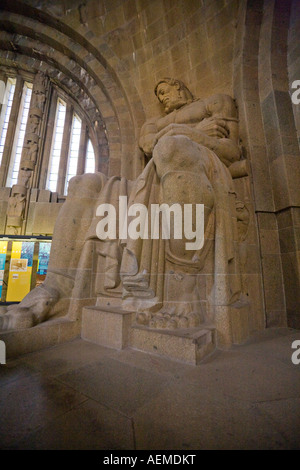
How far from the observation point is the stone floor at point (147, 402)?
63cm

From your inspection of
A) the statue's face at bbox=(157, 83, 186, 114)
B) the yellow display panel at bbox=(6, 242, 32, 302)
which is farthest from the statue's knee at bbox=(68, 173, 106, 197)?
the yellow display panel at bbox=(6, 242, 32, 302)

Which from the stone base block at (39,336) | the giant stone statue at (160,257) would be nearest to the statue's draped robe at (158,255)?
the giant stone statue at (160,257)

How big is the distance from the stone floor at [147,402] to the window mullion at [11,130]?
804 centimetres

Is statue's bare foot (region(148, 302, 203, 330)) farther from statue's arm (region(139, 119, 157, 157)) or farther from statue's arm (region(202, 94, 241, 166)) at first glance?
statue's arm (region(139, 119, 157, 157))

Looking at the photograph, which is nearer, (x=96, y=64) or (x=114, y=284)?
(x=114, y=284)

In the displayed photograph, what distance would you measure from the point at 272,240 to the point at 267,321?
80cm

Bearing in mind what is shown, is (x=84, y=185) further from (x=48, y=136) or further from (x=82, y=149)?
(x=48, y=136)

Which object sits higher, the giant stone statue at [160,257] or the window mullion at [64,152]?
the window mullion at [64,152]

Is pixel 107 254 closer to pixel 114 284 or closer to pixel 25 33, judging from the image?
pixel 114 284

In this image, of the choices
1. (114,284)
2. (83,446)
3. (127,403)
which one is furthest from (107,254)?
(83,446)

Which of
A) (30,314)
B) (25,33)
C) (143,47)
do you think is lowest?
(30,314)

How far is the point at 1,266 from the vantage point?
18.0 ft

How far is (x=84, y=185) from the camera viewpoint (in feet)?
6.19

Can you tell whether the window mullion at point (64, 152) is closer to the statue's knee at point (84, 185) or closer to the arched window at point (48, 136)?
the arched window at point (48, 136)
